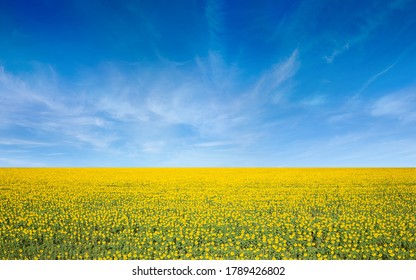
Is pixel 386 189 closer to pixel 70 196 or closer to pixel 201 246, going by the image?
pixel 201 246

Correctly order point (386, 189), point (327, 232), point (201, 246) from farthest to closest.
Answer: point (386, 189), point (327, 232), point (201, 246)

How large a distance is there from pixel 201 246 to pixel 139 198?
9.11 m

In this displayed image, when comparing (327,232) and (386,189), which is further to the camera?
(386,189)

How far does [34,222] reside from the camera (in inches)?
487

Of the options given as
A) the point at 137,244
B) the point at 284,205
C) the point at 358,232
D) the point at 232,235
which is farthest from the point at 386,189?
the point at 137,244

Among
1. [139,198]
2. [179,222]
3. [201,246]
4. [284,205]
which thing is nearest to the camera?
[201,246]

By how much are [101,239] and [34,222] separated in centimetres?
393

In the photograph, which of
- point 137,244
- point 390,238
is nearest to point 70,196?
point 137,244

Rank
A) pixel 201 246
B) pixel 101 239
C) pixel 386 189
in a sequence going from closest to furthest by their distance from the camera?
1. pixel 201 246
2. pixel 101 239
3. pixel 386 189

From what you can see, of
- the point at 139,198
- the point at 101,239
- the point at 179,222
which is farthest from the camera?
the point at 139,198
